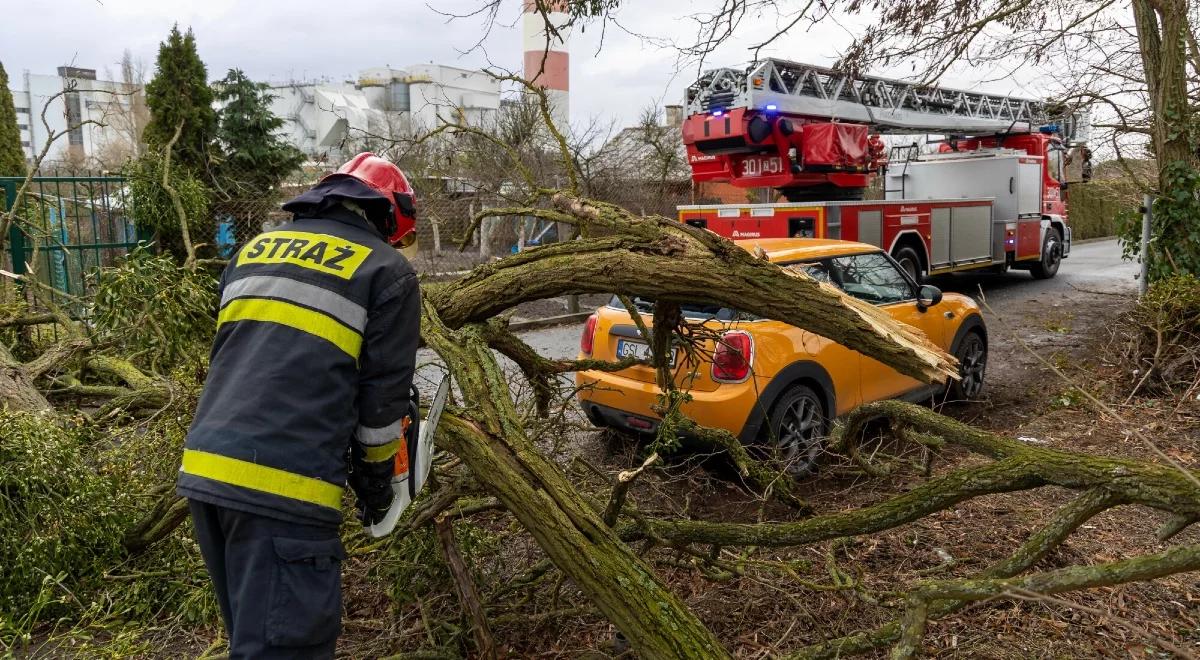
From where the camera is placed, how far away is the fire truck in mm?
11109

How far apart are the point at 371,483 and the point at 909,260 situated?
440 inches

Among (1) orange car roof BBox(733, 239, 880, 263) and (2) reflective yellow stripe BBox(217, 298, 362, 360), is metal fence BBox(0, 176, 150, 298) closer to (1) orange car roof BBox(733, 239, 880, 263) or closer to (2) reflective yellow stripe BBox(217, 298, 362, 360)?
(1) orange car roof BBox(733, 239, 880, 263)

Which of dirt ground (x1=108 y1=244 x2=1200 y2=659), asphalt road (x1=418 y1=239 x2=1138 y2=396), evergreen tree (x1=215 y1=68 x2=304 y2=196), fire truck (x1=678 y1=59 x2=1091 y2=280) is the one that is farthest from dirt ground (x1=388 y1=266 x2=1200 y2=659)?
evergreen tree (x1=215 y1=68 x2=304 y2=196)

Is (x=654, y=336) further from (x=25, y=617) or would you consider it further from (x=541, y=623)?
(x=25, y=617)

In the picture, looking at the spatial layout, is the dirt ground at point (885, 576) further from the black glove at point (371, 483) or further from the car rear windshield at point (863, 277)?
the car rear windshield at point (863, 277)

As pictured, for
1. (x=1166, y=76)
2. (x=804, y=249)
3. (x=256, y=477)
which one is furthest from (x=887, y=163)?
(x=256, y=477)

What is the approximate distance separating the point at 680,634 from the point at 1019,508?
2.78 metres

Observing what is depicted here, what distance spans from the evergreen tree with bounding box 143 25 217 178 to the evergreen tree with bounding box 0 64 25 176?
5.63 ft

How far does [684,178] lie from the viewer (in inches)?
647

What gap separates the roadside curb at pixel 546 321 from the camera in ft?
37.5

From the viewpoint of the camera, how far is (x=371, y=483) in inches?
97.7

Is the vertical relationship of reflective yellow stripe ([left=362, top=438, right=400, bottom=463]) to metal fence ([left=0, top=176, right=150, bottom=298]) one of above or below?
below

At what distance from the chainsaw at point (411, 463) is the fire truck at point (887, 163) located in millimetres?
6775

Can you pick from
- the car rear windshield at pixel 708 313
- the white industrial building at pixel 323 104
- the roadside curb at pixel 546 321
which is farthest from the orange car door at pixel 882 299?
the white industrial building at pixel 323 104
